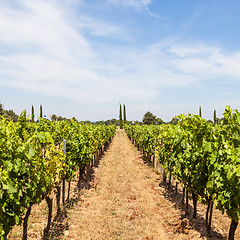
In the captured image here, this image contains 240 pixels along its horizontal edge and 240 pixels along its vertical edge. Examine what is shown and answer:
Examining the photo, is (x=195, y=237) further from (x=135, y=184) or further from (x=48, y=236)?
(x=135, y=184)

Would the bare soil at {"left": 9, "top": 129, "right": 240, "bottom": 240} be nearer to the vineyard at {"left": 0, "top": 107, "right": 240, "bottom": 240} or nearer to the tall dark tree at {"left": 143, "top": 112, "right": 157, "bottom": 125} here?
the vineyard at {"left": 0, "top": 107, "right": 240, "bottom": 240}

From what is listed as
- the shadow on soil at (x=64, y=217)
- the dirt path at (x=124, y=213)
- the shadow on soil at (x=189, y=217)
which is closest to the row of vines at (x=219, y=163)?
the shadow on soil at (x=189, y=217)

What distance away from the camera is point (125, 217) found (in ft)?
18.9

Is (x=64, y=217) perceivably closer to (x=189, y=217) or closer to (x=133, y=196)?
(x=133, y=196)

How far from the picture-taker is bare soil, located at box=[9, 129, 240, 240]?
482 cm

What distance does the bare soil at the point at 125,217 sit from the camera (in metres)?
4.82

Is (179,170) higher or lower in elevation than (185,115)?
lower

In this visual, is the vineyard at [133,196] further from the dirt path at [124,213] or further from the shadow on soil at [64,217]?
the shadow on soil at [64,217]

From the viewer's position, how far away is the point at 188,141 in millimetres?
5598

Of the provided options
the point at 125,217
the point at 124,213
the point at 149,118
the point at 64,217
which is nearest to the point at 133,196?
the point at 124,213

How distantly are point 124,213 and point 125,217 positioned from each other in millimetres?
251

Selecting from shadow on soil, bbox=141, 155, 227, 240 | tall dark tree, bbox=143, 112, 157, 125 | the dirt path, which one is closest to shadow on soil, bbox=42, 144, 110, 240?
the dirt path

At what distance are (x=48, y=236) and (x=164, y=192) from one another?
4.56m

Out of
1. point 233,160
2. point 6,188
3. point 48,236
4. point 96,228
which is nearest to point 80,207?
point 96,228
